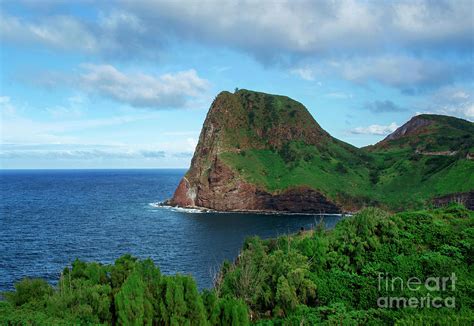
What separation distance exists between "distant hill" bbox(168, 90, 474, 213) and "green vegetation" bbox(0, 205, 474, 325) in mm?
88749

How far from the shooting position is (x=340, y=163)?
165 metres

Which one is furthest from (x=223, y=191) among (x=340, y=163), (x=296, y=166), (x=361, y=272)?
Result: (x=361, y=272)

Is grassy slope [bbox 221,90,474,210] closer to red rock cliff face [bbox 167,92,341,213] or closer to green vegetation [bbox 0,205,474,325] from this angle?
red rock cliff face [bbox 167,92,341,213]

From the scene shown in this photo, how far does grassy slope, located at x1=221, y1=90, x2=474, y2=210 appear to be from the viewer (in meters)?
137

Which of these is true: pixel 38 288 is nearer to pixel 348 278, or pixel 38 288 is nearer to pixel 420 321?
pixel 348 278

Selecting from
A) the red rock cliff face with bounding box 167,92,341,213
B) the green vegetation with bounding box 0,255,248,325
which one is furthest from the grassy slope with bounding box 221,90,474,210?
the green vegetation with bounding box 0,255,248,325

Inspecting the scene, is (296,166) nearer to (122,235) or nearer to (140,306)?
(122,235)

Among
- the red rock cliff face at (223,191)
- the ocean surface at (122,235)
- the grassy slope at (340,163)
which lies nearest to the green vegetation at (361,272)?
the ocean surface at (122,235)

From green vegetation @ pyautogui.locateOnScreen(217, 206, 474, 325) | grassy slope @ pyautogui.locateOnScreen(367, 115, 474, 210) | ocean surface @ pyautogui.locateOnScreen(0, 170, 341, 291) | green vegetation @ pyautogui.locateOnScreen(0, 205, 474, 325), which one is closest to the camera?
green vegetation @ pyautogui.locateOnScreen(0, 205, 474, 325)

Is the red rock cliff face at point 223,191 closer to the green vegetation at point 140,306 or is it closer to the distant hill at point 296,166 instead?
the distant hill at point 296,166

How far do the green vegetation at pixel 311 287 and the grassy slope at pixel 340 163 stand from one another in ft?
303

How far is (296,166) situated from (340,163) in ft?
72.5

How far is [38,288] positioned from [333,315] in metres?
25.0

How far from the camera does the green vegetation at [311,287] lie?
1129 inches
